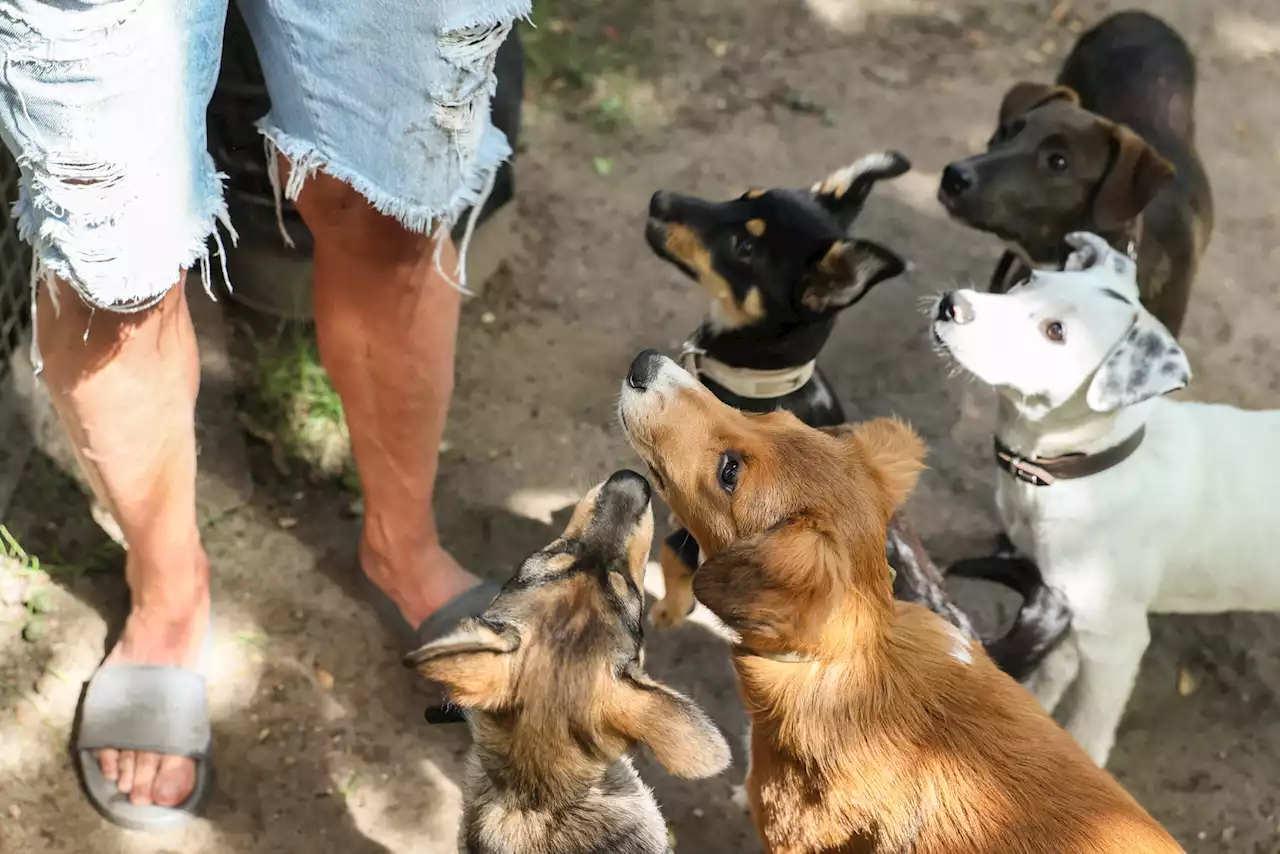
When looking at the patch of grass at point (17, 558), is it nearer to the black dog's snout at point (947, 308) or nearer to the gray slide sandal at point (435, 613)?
the gray slide sandal at point (435, 613)

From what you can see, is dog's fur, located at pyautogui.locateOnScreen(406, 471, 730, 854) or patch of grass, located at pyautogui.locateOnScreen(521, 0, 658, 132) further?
patch of grass, located at pyautogui.locateOnScreen(521, 0, 658, 132)

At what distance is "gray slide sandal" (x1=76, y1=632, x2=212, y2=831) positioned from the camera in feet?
8.04

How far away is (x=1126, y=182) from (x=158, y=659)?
2843 mm

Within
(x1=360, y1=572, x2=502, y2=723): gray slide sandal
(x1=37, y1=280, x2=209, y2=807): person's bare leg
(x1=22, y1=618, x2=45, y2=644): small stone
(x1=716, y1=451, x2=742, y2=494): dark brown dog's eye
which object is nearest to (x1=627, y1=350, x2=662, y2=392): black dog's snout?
(x1=716, y1=451, x2=742, y2=494): dark brown dog's eye

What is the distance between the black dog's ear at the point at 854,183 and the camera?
9.11 feet

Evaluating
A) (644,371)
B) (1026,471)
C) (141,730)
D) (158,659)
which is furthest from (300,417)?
(1026,471)

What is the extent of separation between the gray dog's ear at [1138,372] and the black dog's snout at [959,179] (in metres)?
0.91

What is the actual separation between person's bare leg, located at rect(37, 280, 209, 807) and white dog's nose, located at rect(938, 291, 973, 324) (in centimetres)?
165

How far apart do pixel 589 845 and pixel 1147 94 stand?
3.01m

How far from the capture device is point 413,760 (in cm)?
264

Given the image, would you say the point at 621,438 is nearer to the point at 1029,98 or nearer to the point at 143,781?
the point at 143,781

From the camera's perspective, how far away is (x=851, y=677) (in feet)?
6.55

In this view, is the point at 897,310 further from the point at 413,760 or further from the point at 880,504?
the point at 413,760

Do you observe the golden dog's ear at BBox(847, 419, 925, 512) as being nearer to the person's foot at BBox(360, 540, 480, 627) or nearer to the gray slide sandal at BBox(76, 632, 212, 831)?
the person's foot at BBox(360, 540, 480, 627)
